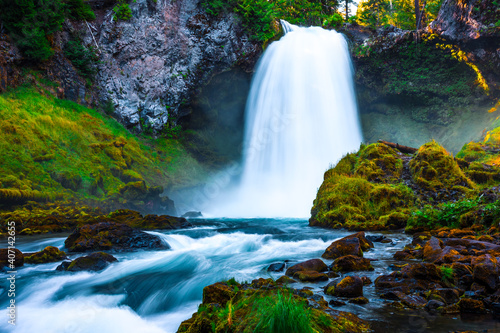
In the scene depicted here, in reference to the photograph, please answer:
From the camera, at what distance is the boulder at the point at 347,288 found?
3770mm

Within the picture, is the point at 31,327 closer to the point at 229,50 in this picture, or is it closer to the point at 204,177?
the point at 204,177

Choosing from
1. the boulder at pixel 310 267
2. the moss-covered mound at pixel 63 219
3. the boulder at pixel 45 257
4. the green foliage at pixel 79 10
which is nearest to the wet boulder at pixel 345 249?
the boulder at pixel 310 267

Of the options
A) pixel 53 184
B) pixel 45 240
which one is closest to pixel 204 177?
pixel 53 184

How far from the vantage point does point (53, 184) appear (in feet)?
47.3

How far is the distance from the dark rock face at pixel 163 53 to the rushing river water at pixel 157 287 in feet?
58.8

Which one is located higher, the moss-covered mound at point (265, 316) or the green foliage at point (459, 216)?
the green foliage at point (459, 216)

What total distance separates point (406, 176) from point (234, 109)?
64.1 ft

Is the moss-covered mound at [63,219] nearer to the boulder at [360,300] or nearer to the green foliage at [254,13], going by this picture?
the boulder at [360,300]

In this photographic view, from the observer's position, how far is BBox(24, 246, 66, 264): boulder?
22.1ft

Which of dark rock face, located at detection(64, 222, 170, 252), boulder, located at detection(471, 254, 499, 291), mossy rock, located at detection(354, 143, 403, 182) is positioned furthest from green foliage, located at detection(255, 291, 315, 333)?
mossy rock, located at detection(354, 143, 403, 182)

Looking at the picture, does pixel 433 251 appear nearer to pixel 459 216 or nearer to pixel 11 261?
pixel 459 216

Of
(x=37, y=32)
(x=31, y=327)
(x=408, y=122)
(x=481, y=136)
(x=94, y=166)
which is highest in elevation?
(x=37, y=32)

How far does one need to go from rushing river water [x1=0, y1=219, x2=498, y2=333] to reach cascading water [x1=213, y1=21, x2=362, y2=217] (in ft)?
56.5

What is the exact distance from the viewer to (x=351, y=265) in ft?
16.4
